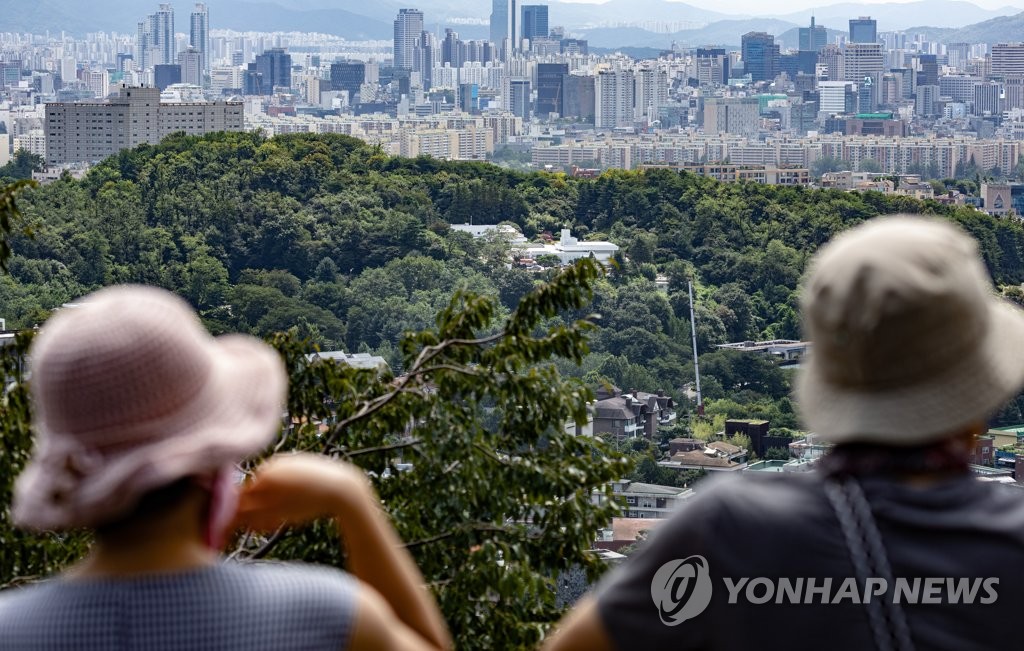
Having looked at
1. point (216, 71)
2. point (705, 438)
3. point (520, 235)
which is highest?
point (216, 71)

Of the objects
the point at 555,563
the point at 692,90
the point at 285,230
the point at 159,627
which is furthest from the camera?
the point at 692,90

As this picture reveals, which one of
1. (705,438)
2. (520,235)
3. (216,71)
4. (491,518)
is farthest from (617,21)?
(491,518)

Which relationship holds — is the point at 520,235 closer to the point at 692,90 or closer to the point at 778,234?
the point at 778,234

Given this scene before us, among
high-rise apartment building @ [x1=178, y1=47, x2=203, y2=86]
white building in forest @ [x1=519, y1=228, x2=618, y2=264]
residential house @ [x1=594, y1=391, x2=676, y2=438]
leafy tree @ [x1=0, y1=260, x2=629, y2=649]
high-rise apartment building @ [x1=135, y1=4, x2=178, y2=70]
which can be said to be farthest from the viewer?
high-rise apartment building @ [x1=135, y1=4, x2=178, y2=70]

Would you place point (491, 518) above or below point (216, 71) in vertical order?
below

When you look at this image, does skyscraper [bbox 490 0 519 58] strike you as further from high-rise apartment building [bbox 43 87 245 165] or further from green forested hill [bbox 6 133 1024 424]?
green forested hill [bbox 6 133 1024 424]

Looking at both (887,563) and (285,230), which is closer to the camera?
(887,563)

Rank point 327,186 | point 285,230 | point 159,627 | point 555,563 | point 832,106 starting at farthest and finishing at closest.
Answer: point 832,106, point 327,186, point 285,230, point 555,563, point 159,627

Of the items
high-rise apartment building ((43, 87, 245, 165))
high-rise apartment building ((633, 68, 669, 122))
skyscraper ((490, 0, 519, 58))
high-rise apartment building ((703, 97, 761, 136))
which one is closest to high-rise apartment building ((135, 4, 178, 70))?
skyscraper ((490, 0, 519, 58))
